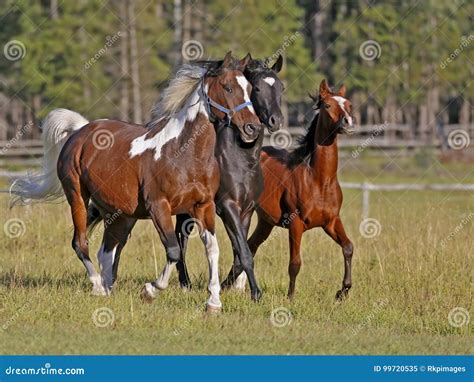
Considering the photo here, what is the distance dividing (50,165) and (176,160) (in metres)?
2.89

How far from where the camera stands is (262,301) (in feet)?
34.0

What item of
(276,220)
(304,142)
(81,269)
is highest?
(304,142)

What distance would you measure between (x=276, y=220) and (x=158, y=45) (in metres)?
32.9

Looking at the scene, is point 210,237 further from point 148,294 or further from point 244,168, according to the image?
point 244,168

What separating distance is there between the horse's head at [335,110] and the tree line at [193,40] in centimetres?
2791

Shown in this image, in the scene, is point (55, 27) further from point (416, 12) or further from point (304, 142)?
point (304, 142)

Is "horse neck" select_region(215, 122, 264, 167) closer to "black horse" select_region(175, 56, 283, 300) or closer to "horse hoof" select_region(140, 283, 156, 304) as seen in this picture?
"black horse" select_region(175, 56, 283, 300)

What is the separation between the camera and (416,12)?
44.0 m

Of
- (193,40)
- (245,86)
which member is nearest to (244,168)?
(245,86)

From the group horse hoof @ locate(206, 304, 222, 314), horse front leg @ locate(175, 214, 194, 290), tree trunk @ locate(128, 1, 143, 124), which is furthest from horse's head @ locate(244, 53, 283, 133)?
tree trunk @ locate(128, 1, 143, 124)

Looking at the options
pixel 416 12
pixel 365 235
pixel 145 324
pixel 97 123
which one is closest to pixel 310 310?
pixel 145 324

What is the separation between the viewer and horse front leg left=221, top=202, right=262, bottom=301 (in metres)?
10.3

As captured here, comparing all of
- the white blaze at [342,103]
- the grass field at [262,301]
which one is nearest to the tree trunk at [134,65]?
the grass field at [262,301]

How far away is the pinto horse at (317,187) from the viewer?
1112 centimetres
